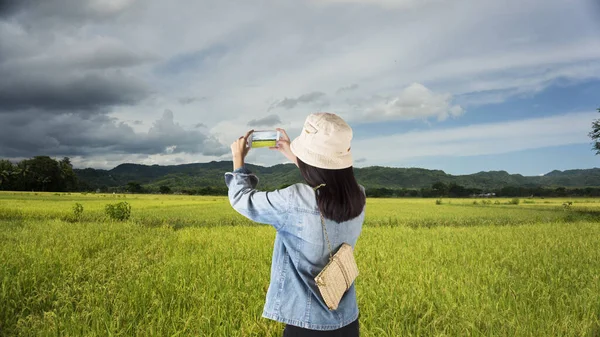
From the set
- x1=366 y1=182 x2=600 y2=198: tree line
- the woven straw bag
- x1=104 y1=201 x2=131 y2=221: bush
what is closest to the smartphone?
the woven straw bag

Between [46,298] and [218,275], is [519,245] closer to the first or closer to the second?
[218,275]

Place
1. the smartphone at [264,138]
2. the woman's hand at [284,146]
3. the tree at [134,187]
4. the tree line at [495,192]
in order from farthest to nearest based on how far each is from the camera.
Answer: the tree line at [495,192], the tree at [134,187], the woman's hand at [284,146], the smartphone at [264,138]

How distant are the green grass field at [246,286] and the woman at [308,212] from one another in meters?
2.22

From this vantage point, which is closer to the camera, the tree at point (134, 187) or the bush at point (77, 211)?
the bush at point (77, 211)

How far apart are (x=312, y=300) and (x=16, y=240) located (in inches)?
414

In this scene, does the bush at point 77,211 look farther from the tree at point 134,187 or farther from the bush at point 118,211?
the tree at point 134,187

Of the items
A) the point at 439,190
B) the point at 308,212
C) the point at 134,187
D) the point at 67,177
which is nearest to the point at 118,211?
the point at 67,177

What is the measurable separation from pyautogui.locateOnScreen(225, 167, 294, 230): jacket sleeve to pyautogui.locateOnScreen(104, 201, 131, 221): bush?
50.6 feet

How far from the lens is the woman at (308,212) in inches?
91.3

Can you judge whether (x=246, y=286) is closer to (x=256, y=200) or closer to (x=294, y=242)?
(x=294, y=242)

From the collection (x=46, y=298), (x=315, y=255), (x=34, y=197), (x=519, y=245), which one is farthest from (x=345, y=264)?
(x=34, y=197)

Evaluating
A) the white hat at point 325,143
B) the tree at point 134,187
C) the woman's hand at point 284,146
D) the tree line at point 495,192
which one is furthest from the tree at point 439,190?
the white hat at point 325,143

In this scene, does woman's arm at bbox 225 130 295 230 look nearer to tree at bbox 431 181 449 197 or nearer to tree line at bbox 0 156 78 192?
tree line at bbox 0 156 78 192

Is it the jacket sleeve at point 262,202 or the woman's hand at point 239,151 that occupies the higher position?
the woman's hand at point 239,151
